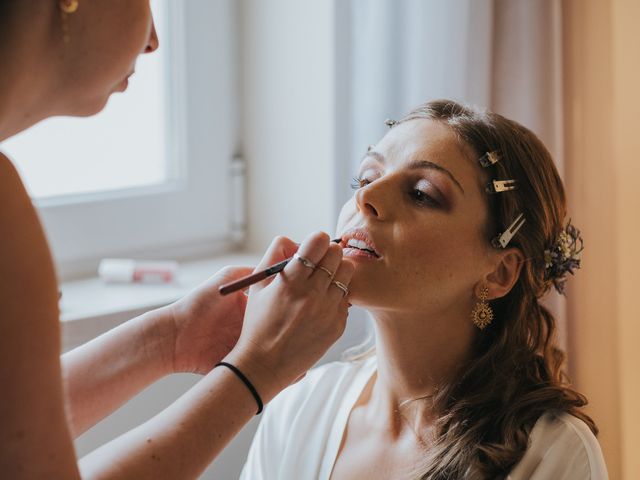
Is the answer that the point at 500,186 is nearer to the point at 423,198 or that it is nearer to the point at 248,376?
the point at 423,198

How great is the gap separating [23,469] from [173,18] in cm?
140

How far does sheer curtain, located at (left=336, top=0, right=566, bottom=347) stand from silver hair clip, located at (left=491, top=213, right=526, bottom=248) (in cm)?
44

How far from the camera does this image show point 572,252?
1.50 m

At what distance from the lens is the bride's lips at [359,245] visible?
1360 mm

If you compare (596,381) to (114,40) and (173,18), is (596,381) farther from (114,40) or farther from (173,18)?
(114,40)

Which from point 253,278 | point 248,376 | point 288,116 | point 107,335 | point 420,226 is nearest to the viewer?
point 248,376

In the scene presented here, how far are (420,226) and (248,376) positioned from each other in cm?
44

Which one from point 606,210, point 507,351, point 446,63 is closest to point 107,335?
point 507,351

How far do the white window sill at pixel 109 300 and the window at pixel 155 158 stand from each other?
0.09m

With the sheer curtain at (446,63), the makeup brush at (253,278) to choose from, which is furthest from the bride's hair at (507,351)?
the makeup brush at (253,278)

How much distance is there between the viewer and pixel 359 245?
1.37 metres

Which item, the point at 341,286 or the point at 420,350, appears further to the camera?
the point at 420,350

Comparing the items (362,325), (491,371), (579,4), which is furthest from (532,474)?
(579,4)

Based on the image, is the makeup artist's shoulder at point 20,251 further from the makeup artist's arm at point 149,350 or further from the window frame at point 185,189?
the window frame at point 185,189
